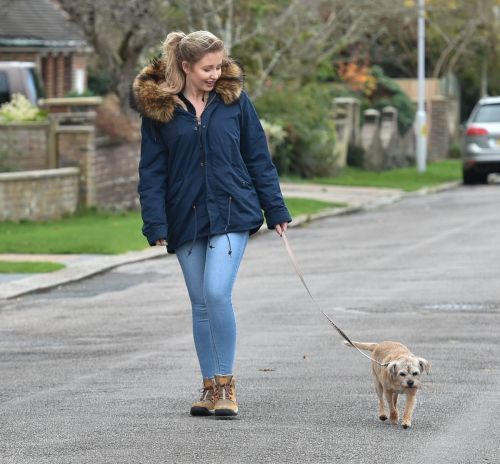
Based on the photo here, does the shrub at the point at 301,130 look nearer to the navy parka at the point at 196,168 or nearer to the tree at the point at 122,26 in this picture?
the tree at the point at 122,26

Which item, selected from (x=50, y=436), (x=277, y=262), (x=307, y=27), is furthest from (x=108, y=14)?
(x=50, y=436)

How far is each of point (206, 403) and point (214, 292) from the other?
0.59 meters

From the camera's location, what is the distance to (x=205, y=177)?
25.5 feet

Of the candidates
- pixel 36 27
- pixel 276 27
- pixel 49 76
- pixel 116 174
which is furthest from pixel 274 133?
pixel 49 76

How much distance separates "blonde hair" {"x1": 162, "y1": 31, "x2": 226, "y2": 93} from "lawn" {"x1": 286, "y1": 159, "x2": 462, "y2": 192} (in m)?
23.0

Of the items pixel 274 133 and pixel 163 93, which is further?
pixel 274 133

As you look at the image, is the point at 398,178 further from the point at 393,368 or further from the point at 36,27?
the point at 393,368

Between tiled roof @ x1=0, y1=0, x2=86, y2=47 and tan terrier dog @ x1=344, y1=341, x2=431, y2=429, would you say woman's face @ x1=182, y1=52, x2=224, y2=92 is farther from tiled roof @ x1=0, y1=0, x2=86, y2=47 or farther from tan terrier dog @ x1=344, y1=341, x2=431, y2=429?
tiled roof @ x1=0, y1=0, x2=86, y2=47

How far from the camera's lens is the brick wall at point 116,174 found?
23.2 meters

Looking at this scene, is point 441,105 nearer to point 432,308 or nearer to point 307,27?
point 307,27

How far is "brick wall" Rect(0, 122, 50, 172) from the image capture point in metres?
22.3

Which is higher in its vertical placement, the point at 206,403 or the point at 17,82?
the point at 206,403

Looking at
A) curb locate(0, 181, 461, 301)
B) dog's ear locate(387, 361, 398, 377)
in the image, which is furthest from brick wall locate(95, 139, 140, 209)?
dog's ear locate(387, 361, 398, 377)

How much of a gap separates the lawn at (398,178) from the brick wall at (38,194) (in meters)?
9.59
